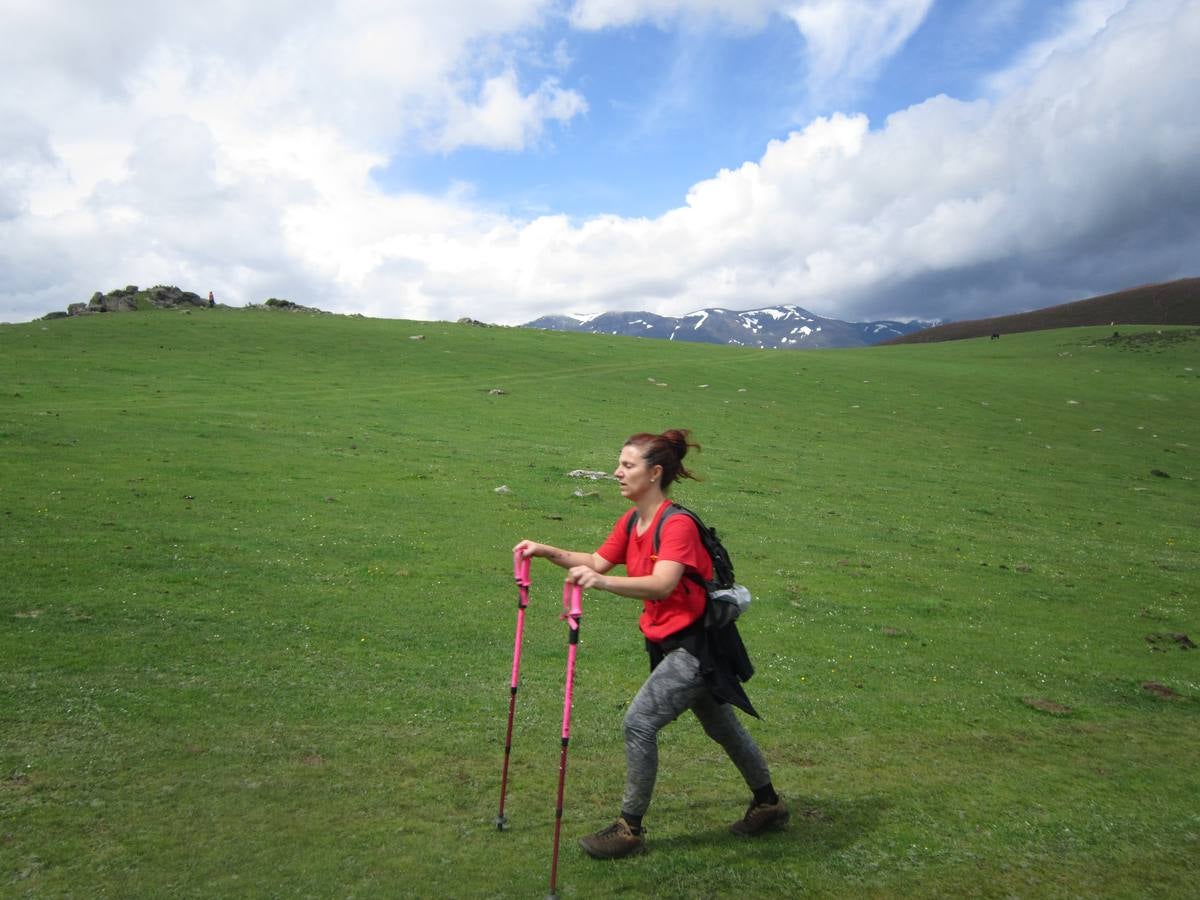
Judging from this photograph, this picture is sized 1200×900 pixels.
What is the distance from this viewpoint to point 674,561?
601 centimetres

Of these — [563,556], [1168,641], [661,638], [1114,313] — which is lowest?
[1168,641]

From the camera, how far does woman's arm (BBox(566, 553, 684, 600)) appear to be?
5.79 m

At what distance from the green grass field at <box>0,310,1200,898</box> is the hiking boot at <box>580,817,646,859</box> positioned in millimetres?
159

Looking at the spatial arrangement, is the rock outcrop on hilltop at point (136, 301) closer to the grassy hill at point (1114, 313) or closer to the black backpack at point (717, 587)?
the black backpack at point (717, 587)

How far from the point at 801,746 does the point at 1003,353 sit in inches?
3704

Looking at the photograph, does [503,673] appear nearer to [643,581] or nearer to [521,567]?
[521,567]

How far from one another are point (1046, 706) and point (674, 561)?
8.08 metres

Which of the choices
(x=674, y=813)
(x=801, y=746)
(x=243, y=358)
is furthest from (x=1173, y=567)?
(x=243, y=358)

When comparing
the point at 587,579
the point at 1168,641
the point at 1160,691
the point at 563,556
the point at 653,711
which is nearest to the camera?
the point at 587,579

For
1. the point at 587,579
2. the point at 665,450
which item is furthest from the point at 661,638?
the point at 665,450

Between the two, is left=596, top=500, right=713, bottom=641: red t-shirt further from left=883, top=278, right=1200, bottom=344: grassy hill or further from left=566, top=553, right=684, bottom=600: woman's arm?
left=883, top=278, right=1200, bottom=344: grassy hill

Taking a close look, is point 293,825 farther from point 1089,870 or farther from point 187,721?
point 1089,870

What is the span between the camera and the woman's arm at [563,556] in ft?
21.9

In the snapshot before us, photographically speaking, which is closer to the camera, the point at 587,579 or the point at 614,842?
the point at 587,579
